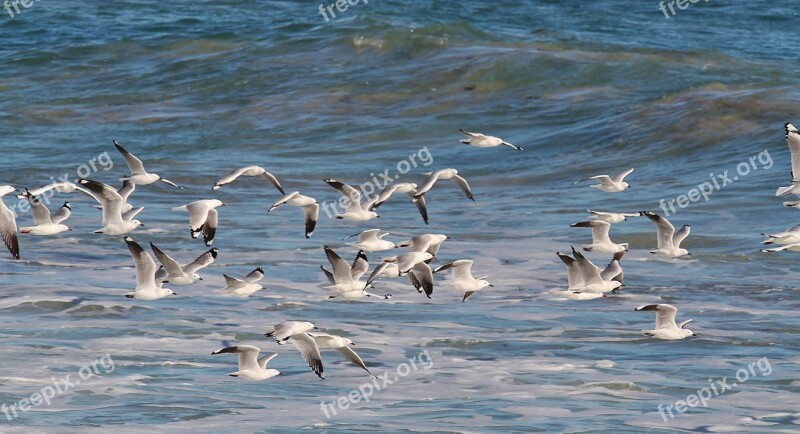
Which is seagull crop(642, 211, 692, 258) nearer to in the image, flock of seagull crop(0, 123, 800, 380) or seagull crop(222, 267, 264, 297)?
flock of seagull crop(0, 123, 800, 380)

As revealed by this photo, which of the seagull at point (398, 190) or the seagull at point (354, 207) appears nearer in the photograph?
the seagull at point (398, 190)

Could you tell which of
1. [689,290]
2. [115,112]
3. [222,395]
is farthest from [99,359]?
[115,112]

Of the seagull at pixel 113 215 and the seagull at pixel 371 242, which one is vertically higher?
the seagull at pixel 113 215

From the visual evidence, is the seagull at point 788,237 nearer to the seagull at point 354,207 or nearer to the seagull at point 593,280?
the seagull at point 593,280

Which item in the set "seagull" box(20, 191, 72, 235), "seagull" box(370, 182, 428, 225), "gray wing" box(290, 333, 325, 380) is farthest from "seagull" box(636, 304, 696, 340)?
"seagull" box(20, 191, 72, 235)

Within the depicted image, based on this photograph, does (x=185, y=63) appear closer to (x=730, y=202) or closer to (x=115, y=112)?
(x=115, y=112)

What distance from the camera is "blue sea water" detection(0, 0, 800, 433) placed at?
11406 millimetres

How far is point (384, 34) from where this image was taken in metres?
33.8

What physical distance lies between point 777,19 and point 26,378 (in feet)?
104

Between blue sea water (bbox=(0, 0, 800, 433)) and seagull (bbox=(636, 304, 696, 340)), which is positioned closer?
blue sea water (bbox=(0, 0, 800, 433))

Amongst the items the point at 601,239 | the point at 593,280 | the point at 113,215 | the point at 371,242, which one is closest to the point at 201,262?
the point at 113,215

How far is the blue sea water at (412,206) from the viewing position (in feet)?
37.4

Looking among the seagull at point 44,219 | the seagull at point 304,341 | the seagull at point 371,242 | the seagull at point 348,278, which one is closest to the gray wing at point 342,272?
the seagull at point 348,278

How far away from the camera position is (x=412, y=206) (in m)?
20.4
